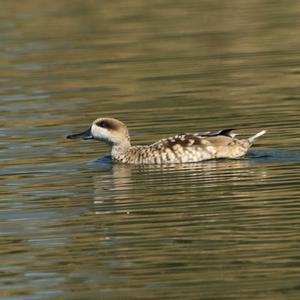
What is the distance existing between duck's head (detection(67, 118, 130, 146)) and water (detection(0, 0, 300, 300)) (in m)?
0.25

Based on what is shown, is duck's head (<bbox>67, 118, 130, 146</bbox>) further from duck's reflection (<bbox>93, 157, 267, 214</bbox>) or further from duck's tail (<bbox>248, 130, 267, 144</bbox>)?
duck's tail (<bbox>248, 130, 267, 144</bbox>)

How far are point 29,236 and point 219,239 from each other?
162 cm

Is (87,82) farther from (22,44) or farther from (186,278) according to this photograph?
(186,278)

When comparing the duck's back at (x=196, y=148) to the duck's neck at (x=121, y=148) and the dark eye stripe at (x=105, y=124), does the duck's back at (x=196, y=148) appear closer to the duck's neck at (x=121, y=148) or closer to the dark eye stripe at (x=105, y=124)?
the duck's neck at (x=121, y=148)

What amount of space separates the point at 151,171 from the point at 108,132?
1.29m

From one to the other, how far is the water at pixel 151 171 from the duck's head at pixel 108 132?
0.25m

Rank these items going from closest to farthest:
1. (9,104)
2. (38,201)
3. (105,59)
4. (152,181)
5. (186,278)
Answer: (186,278) → (38,201) → (152,181) → (9,104) → (105,59)

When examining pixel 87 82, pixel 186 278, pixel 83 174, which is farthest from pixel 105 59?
pixel 186 278

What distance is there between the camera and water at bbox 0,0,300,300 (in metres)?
10.3

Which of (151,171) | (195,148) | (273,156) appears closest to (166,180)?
(151,171)

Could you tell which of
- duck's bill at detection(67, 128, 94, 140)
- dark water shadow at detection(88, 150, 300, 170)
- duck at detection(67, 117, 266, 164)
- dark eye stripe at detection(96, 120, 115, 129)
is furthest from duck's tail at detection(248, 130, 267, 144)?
duck's bill at detection(67, 128, 94, 140)

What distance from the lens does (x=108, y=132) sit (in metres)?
16.4

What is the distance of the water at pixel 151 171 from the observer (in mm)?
10281

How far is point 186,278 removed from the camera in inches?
395
